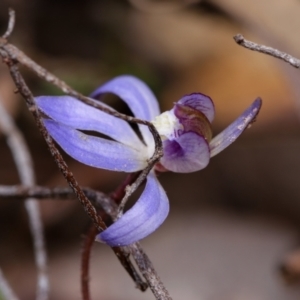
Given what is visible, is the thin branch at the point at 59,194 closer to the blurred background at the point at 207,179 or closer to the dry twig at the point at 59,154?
the dry twig at the point at 59,154

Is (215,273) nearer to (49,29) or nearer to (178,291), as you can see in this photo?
(178,291)

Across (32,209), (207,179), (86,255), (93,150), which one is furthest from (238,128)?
(207,179)

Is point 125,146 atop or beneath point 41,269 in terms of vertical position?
atop

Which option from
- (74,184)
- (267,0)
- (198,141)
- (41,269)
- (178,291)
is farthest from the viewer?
(267,0)

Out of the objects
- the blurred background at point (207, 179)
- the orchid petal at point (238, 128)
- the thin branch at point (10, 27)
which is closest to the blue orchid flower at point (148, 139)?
the orchid petal at point (238, 128)

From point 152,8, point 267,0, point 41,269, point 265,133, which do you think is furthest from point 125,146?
point 152,8

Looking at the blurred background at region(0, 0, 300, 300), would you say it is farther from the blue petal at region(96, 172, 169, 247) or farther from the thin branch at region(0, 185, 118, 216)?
the blue petal at region(96, 172, 169, 247)

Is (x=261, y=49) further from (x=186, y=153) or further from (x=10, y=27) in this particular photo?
(x=10, y=27)
